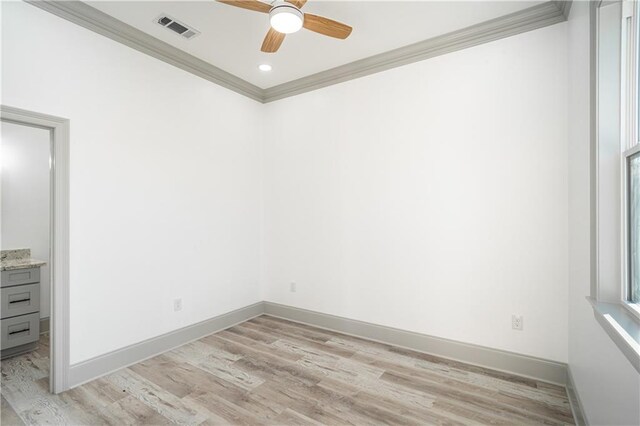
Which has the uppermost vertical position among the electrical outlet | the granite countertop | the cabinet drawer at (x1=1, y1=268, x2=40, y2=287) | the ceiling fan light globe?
the ceiling fan light globe

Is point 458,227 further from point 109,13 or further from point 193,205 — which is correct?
point 109,13

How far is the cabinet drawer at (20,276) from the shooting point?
2.92 metres

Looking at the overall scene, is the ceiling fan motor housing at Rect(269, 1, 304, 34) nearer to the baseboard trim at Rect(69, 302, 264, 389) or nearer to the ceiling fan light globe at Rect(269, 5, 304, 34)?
the ceiling fan light globe at Rect(269, 5, 304, 34)

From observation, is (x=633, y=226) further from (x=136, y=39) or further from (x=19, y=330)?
(x=19, y=330)

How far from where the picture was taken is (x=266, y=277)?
416cm

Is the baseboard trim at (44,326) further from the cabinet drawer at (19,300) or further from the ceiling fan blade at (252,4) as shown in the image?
the ceiling fan blade at (252,4)

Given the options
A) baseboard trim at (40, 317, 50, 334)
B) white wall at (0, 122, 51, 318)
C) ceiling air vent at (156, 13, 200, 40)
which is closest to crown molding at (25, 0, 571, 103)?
ceiling air vent at (156, 13, 200, 40)

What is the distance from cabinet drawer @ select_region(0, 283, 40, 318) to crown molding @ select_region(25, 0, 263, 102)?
99.0 inches

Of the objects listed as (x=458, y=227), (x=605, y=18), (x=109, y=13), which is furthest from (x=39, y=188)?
(x=605, y=18)

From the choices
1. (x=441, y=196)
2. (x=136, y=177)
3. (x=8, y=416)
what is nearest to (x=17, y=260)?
(x=136, y=177)

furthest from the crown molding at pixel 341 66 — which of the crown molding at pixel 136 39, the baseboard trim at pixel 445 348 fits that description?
the baseboard trim at pixel 445 348

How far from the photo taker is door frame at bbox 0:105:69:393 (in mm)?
2309

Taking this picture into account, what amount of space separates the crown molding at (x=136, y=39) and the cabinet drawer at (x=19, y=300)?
251 cm

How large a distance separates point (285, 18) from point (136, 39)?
1620mm
